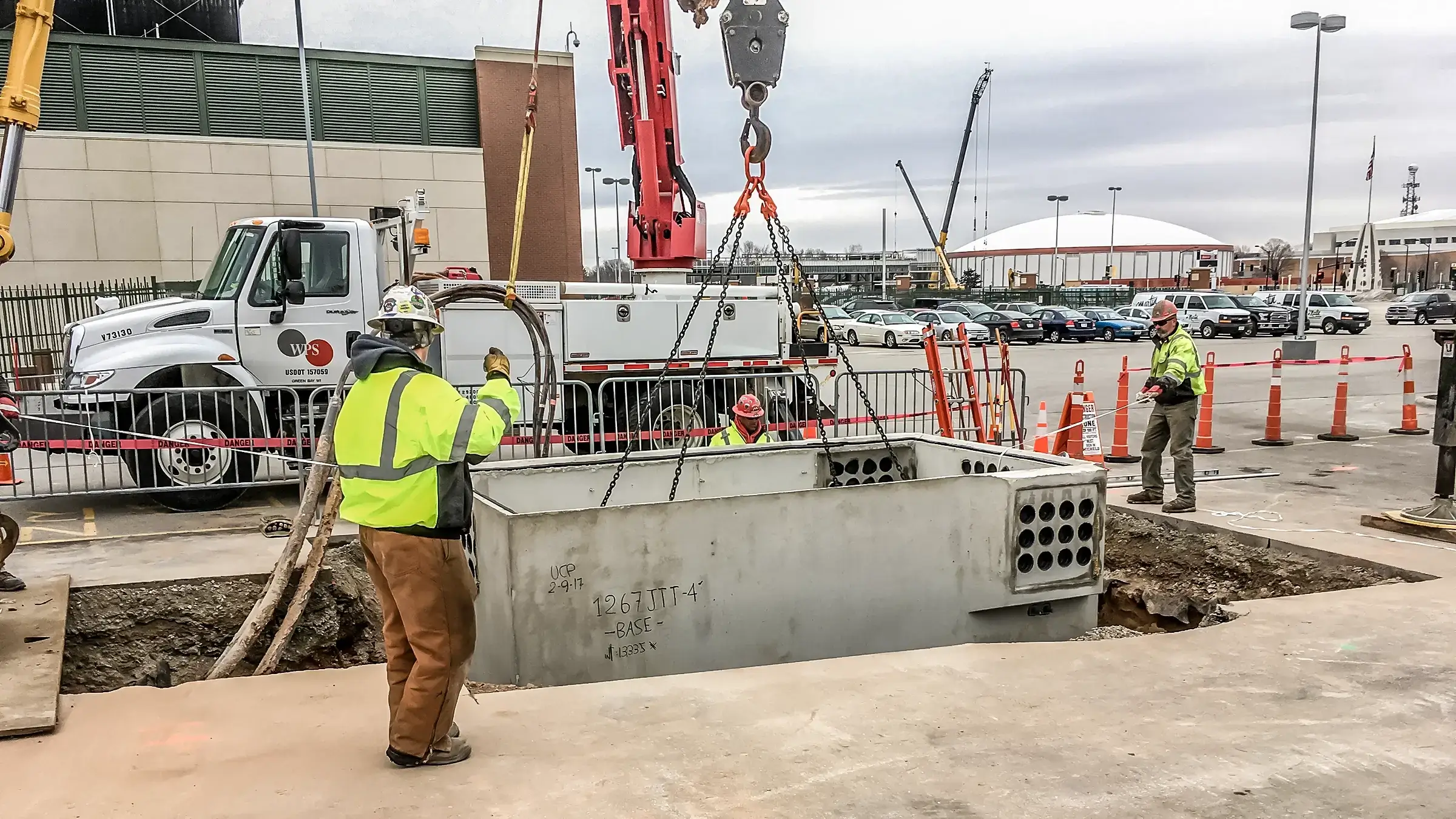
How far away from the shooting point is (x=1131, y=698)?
436 centimetres

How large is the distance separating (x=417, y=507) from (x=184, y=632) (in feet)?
12.8

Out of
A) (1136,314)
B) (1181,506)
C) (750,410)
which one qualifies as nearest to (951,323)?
(1136,314)

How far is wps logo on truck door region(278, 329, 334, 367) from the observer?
9773 mm

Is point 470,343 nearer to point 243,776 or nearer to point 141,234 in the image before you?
point 243,776

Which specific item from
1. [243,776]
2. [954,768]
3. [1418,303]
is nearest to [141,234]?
[243,776]

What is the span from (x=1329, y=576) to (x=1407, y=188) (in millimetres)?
140427

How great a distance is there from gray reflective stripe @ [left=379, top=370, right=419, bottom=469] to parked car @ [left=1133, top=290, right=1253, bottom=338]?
38.4m

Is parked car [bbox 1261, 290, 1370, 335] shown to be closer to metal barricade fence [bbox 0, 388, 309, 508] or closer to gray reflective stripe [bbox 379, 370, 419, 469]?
metal barricade fence [bbox 0, 388, 309, 508]

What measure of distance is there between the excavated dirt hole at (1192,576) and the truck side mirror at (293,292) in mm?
7980

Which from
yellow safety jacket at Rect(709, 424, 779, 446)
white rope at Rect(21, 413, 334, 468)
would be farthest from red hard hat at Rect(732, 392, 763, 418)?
white rope at Rect(21, 413, 334, 468)

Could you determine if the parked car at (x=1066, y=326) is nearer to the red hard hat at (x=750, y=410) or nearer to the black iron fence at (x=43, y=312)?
the black iron fence at (x=43, y=312)

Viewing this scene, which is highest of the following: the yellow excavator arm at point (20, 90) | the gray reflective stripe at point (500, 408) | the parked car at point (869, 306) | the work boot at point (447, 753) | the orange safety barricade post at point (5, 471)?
the yellow excavator arm at point (20, 90)

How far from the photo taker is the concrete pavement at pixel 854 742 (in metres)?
3.43

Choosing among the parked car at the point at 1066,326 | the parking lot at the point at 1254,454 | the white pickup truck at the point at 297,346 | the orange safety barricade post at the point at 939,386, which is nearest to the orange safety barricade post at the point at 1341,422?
the parking lot at the point at 1254,454
